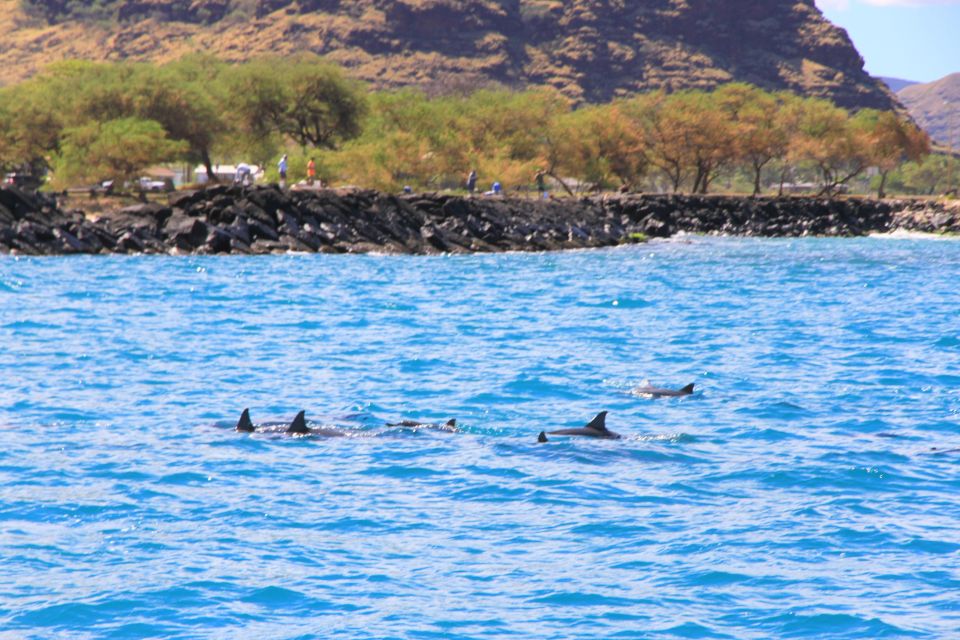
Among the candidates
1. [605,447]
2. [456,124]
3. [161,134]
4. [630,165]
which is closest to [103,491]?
[605,447]

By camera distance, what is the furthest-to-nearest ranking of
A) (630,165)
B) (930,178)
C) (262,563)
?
(930,178) → (630,165) → (262,563)

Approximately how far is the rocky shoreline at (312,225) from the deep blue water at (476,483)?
22973 millimetres

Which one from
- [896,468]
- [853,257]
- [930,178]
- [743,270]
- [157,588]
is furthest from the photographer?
[930,178]

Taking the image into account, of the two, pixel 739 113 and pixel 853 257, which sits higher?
pixel 739 113

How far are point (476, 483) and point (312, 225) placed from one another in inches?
1700

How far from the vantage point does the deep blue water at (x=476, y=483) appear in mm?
8891

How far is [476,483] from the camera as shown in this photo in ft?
40.6

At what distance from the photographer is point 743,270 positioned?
160ft

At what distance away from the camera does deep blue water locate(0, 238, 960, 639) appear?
889 centimetres

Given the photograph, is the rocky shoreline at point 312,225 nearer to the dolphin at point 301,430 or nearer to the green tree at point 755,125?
the green tree at point 755,125

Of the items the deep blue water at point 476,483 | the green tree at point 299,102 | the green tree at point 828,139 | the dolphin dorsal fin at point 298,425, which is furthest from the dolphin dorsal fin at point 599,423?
the green tree at point 828,139

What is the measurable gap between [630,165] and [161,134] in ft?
134

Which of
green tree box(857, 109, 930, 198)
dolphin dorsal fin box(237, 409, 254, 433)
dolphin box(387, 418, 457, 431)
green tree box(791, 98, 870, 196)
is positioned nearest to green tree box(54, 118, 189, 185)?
dolphin dorsal fin box(237, 409, 254, 433)

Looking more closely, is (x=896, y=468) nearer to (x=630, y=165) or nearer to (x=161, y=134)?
(x=161, y=134)
